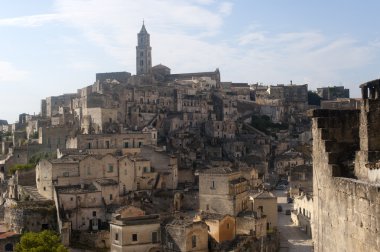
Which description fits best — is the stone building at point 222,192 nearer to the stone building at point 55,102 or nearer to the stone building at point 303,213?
the stone building at point 303,213

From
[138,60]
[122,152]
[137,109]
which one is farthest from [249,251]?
[138,60]

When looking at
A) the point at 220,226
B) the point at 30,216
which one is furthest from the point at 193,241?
the point at 30,216

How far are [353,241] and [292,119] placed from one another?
295 feet

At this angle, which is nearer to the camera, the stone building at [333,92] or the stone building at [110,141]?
the stone building at [110,141]

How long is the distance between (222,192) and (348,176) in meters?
34.7

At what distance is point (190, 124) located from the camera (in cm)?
7950

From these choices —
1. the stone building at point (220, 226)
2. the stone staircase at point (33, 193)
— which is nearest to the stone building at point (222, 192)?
the stone building at point (220, 226)

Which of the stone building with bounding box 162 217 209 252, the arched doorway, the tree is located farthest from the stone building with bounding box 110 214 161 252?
the arched doorway

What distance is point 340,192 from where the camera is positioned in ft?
29.5

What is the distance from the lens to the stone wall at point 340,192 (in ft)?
24.8

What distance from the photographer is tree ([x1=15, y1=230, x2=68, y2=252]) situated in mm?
34875

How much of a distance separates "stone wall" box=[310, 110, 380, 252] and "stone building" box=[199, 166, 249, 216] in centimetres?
3279

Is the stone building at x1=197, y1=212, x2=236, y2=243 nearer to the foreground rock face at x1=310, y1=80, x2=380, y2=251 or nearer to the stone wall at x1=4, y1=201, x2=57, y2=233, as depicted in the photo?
the stone wall at x1=4, y1=201, x2=57, y2=233

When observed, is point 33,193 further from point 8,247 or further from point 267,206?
point 267,206
